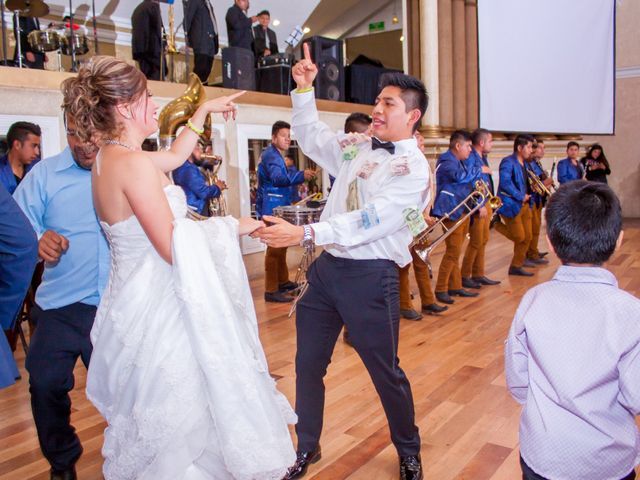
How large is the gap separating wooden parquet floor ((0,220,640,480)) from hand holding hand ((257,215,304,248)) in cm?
104

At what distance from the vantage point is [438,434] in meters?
2.88

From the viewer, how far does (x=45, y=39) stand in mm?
5809

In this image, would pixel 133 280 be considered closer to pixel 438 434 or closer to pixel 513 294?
pixel 438 434

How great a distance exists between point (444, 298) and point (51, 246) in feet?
13.0

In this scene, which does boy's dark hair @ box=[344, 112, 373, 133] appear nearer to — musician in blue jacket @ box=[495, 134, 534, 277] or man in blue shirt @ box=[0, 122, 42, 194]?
man in blue shirt @ box=[0, 122, 42, 194]

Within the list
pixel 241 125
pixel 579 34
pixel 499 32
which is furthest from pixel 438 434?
pixel 579 34

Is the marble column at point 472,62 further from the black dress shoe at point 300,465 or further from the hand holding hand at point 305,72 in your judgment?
the black dress shoe at point 300,465

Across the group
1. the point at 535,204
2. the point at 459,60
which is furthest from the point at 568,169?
the point at 459,60

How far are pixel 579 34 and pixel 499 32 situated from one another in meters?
2.19

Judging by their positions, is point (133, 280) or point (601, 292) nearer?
point (601, 292)

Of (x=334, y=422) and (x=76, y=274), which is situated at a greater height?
(x=76, y=274)

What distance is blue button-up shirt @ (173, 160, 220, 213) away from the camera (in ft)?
16.8

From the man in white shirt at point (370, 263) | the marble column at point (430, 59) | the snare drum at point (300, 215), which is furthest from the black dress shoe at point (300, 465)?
the marble column at point (430, 59)

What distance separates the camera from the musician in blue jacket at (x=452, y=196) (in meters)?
5.46
